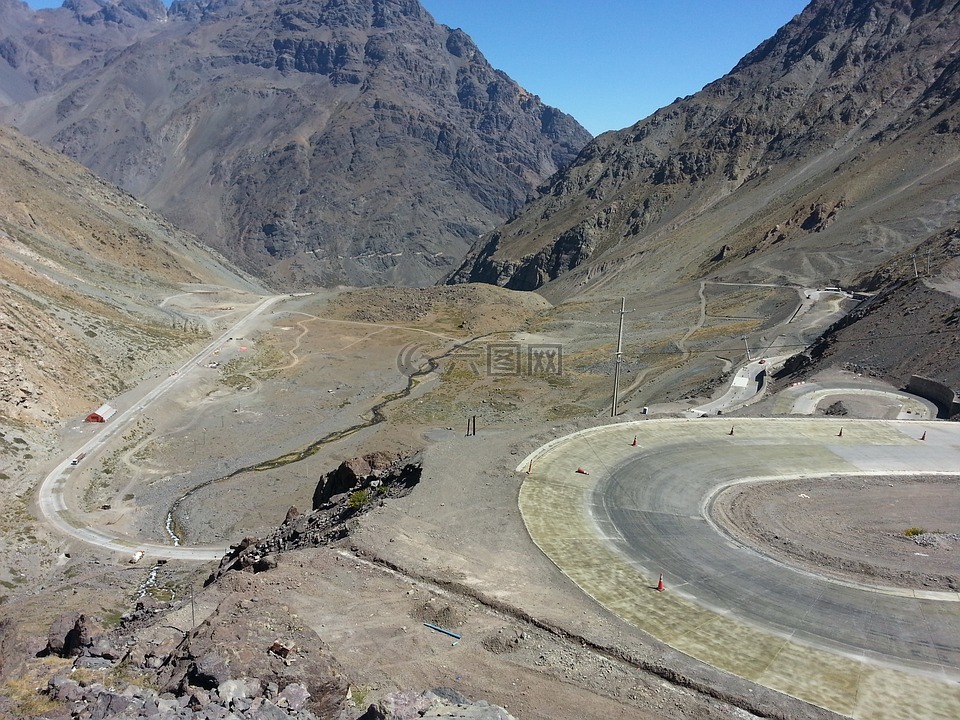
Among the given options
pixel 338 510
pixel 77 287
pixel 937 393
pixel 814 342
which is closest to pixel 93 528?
pixel 338 510

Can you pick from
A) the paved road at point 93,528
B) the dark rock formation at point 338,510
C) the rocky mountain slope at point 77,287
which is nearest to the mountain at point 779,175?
the rocky mountain slope at point 77,287

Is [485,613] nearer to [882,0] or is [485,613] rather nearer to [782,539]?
[782,539]

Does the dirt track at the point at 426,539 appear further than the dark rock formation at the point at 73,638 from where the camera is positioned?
No

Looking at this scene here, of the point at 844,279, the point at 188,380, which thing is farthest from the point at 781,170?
the point at 188,380

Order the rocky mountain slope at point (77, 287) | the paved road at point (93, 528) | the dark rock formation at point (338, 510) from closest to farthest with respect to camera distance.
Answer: the dark rock formation at point (338, 510) → the paved road at point (93, 528) → the rocky mountain slope at point (77, 287)

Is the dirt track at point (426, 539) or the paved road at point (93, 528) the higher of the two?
the dirt track at point (426, 539)

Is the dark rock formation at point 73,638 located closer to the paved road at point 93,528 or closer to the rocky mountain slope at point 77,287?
the paved road at point 93,528

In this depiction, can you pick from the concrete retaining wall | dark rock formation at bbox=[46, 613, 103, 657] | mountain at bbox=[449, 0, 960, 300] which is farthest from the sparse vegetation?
A: mountain at bbox=[449, 0, 960, 300]
